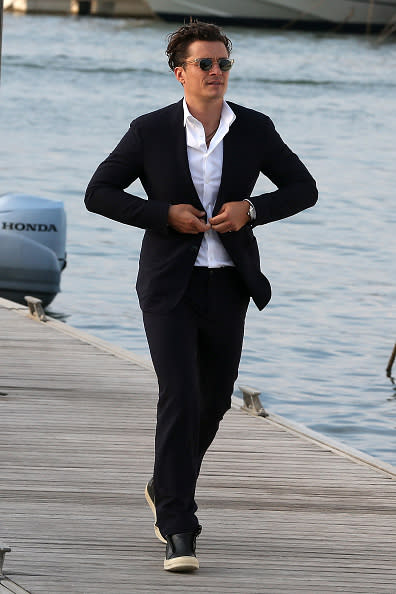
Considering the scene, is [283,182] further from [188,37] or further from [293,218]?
[293,218]

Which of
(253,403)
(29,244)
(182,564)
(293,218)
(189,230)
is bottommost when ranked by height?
(293,218)

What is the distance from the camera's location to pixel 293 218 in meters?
18.5

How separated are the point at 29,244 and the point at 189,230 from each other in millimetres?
7493

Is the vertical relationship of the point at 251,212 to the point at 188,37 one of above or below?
below

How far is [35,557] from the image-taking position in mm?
3934

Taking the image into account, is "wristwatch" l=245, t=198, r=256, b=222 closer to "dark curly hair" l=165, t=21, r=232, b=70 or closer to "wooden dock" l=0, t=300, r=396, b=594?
"dark curly hair" l=165, t=21, r=232, b=70

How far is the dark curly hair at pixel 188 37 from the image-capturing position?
371 centimetres

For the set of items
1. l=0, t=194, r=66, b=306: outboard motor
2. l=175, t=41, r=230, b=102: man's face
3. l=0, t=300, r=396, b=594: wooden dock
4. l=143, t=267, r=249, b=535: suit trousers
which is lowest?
l=0, t=194, r=66, b=306: outboard motor

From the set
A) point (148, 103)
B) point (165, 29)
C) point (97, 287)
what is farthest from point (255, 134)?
point (165, 29)

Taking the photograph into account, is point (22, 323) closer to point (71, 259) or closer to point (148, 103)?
point (71, 259)

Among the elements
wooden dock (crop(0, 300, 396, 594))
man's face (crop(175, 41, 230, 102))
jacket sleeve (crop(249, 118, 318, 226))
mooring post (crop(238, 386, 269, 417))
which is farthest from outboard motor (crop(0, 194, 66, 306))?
man's face (crop(175, 41, 230, 102))

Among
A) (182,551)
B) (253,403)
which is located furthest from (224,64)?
(253,403)

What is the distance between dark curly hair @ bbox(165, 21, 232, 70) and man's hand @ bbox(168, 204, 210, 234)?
0.42 metres

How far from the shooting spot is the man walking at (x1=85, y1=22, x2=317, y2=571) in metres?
3.69
